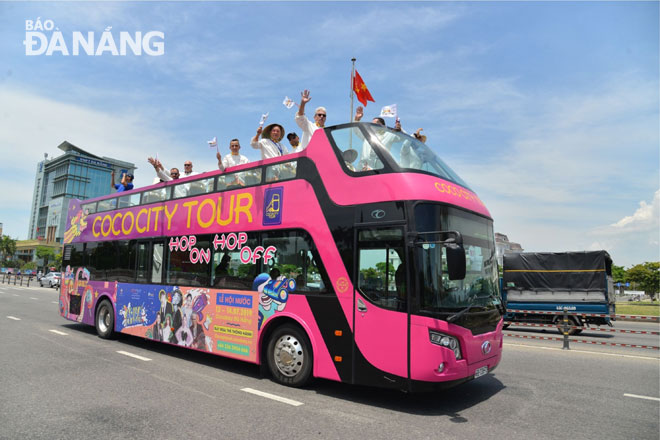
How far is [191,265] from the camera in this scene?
26.5 feet

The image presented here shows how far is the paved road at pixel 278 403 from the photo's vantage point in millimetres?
4406

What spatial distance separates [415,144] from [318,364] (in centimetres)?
352

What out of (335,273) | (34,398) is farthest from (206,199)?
(34,398)

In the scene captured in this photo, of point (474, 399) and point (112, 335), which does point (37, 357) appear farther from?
point (474, 399)

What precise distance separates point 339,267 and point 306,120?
10.00 ft

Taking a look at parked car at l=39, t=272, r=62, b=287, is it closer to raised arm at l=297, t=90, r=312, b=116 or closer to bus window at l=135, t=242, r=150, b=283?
bus window at l=135, t=242, r=150, b=283

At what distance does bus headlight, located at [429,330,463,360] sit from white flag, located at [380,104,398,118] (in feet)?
14.6

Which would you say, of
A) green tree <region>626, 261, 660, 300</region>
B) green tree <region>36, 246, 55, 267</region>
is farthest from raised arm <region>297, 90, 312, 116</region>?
green tree <region>36, 246, 55, 267</region>

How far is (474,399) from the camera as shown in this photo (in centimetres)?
582

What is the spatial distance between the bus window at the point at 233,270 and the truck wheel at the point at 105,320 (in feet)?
13.9

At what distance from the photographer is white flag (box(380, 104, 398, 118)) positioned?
7.90 m

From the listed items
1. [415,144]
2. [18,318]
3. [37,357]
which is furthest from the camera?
[18,318]

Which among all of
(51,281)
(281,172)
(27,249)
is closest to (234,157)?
(281,172)

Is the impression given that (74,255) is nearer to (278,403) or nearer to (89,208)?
(89,208)
